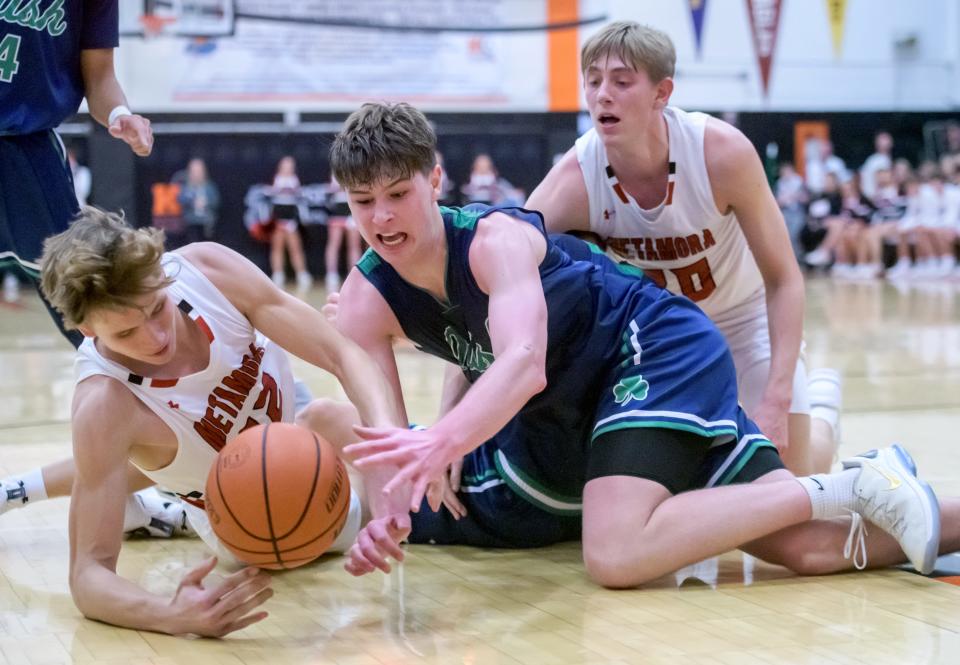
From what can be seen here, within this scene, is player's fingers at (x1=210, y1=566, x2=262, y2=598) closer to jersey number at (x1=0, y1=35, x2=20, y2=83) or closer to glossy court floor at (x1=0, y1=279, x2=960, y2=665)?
glossy court floor at (x1=0, y1=279, x2=960, y2=665)

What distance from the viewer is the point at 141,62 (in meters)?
18.0

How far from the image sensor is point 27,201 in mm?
4422

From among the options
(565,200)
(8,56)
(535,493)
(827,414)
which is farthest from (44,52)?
(827,414)

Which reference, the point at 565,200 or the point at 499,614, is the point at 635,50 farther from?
the point at 499,614

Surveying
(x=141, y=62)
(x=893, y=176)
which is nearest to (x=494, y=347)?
(x=141, y=62)

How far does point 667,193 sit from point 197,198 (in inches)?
542

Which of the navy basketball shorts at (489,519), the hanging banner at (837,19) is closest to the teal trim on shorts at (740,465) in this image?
the navy basketball shorts at (489,519)

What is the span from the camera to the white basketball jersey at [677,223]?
439cm

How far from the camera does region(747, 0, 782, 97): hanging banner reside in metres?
20.0

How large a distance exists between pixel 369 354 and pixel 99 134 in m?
13.9

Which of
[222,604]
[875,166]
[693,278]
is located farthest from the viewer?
[875,166]

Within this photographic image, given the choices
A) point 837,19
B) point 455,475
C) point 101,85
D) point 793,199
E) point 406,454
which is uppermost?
point 837,19

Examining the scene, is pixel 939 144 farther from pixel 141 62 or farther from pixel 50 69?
pixel 50 69

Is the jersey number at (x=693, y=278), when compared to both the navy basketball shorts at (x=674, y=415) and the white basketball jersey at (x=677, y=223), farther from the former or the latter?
the navy basketball shorts at (x=674, y=415)
